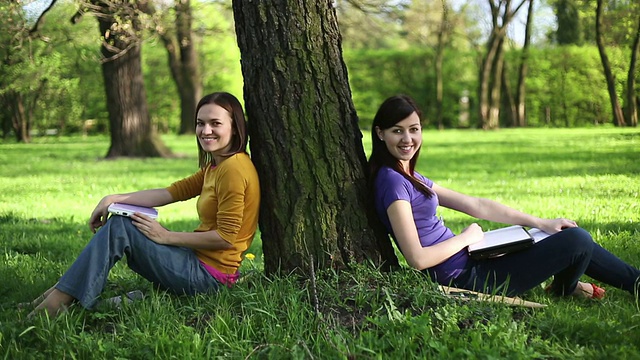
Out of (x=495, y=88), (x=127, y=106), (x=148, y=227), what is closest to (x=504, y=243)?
(x=148, y=227)

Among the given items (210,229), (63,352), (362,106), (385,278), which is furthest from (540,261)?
(362,106)

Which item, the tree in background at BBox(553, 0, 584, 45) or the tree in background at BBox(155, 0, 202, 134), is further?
the tree in background at BBox(553, 0, 584, 45)

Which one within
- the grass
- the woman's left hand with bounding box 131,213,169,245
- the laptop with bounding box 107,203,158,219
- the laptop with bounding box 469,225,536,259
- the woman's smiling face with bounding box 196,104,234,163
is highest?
the woman's smiling face with bounding box 196,104,234,163

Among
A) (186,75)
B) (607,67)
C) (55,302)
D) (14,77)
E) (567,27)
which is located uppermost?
(567,27)

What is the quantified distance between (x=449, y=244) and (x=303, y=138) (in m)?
0.96

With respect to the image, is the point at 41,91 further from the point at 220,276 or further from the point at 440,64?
the point at 220,276

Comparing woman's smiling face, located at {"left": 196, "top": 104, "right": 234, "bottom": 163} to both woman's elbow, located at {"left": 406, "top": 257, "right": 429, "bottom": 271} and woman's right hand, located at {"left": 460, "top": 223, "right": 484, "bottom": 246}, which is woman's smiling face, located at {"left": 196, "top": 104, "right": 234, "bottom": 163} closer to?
woman's elbow, located at {"left": 406, "top": 257, "right": 429, "bottom": 271}

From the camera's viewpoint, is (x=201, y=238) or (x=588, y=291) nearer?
(x=201, y=238)

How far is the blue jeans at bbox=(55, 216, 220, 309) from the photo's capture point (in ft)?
11.3

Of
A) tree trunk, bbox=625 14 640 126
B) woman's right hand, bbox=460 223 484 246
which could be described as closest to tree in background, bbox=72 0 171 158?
woman's right hand, bbox=460 223 484 246

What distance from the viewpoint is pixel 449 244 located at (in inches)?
146

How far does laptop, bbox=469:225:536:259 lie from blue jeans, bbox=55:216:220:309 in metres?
1.41

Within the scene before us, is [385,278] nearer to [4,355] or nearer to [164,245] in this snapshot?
[164,245]

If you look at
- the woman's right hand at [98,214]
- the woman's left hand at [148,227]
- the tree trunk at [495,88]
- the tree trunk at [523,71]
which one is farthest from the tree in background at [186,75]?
the woman's left hand at [148,227]
